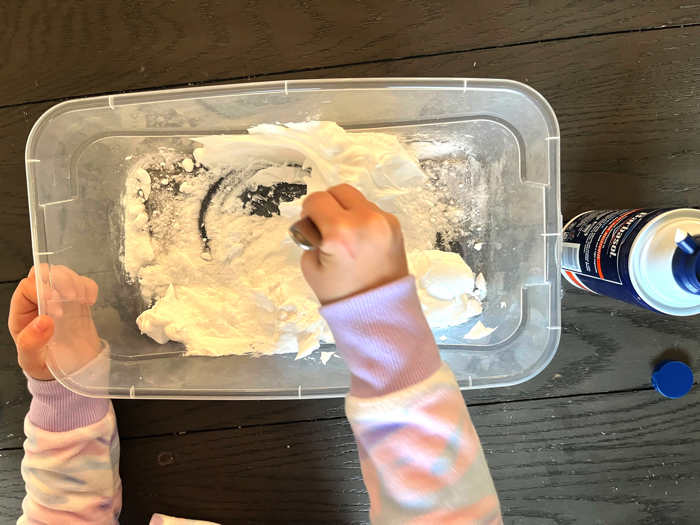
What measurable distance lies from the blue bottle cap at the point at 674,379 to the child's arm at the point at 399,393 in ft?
0.93

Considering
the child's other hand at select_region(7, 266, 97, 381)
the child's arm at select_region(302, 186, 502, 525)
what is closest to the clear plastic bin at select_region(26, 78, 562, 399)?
the child's other hand at select_region(7, 266, 97, 381)

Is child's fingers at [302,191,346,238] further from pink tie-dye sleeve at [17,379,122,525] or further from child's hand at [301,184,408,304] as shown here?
pink tie-dye sleeve at [17,379,122,525]

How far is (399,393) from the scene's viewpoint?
15.0 inches

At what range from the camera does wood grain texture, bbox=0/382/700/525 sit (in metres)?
0.53

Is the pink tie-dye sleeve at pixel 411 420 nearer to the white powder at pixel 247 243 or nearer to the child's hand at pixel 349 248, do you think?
the child's hand at pixel 349 248

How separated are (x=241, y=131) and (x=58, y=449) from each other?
1.44 ft

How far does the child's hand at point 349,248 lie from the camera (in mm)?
345

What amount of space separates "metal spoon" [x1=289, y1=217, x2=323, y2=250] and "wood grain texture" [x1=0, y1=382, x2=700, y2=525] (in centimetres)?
29

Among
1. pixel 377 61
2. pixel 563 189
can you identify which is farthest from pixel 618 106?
pixel 377 61

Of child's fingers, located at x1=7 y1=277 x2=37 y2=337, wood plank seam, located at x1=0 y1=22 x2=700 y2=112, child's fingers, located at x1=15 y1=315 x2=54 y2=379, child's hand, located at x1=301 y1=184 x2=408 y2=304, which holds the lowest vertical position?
child's fingers, located at x1=15 y1=315 x2=54 y2=379

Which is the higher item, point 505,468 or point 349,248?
point 349,248

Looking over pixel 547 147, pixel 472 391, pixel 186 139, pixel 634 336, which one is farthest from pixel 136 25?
pixel 634 336

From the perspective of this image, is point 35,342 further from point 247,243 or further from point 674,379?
point 674,379

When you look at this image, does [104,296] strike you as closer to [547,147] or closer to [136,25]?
[136,25]
